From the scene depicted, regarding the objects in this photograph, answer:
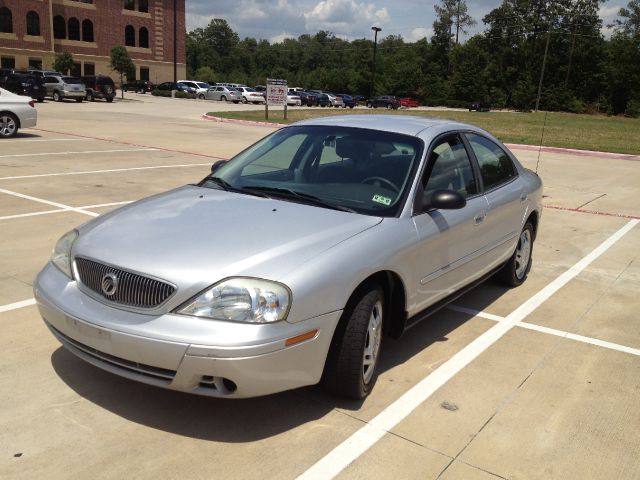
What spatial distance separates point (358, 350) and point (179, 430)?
3.38 feet

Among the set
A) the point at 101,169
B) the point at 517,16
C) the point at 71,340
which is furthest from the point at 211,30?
the point at 71,340

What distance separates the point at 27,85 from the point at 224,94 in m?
20.6

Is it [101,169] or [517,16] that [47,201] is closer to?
[101,169]

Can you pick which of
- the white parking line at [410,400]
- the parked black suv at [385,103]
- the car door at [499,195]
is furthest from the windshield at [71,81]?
the white parking line at [410,400]

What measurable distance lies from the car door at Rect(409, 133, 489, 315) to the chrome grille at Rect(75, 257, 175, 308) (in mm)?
1602

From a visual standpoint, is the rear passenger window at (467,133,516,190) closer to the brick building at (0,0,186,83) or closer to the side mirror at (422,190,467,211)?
the side mirror at (422,190,467,211)

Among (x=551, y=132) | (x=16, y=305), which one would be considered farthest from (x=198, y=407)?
(x=551, y=132)

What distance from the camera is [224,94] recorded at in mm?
55531

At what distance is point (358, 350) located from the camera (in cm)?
352

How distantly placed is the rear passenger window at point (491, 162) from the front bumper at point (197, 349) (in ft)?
7.93

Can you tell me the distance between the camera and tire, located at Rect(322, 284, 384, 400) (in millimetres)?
3512

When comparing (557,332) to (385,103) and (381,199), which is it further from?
(385,103)

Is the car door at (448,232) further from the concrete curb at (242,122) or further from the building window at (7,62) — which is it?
the building window at (7,62)

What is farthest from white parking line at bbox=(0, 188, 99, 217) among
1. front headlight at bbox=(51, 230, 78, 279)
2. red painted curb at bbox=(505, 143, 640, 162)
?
red painted curb at bbox=(505, 143, 640, 162)
